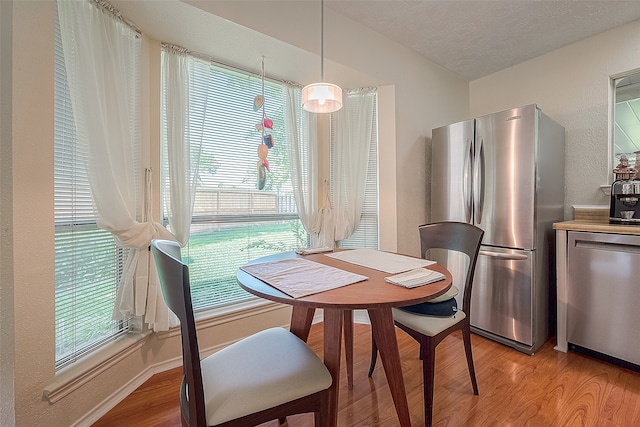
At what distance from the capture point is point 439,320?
136cm

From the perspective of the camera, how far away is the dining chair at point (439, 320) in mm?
1253

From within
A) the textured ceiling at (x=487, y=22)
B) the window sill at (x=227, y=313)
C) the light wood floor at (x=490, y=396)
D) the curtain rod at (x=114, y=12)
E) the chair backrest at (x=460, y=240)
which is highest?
the textured ceiling at (x=487, y=22)

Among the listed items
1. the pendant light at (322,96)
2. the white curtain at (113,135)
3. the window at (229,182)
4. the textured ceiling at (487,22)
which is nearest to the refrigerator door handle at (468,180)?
the textured ceiling at (487,22)

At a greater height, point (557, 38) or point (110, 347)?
point (557, 38)

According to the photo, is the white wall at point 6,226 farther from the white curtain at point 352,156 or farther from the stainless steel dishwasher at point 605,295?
the stainless steel dishwasher at point 605,295

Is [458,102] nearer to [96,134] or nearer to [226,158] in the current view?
[226,158]

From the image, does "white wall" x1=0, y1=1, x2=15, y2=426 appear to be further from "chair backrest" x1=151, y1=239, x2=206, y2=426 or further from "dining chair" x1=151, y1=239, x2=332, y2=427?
"chair backrest" x1=151, y1=239, x2=206, y2=426

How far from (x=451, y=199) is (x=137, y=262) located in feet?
8.02

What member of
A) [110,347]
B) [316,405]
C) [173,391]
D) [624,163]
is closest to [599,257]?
[624,163]

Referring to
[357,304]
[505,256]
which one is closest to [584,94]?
[505,256]

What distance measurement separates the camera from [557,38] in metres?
2.32

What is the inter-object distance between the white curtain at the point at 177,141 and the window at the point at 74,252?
0.34 m

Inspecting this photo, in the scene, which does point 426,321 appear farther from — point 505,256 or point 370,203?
point 370,203

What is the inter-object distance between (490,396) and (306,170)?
79.5 inches
